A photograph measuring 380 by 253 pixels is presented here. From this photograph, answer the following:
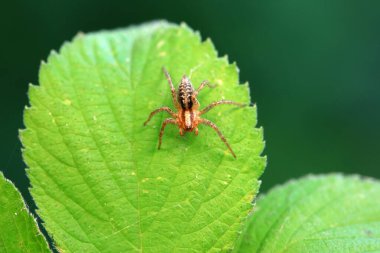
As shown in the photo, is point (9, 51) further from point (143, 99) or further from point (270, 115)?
point (143, 99)

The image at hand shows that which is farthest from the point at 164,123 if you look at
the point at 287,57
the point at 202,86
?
the point at 287,57

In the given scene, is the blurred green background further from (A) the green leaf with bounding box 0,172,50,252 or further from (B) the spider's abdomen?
(A) the green leaf with bounding box 0,172,50,252

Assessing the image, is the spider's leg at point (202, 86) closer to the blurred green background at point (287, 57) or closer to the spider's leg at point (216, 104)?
the spider's leg at point (216, 104)

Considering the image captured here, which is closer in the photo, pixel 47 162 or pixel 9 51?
pixel 47 162

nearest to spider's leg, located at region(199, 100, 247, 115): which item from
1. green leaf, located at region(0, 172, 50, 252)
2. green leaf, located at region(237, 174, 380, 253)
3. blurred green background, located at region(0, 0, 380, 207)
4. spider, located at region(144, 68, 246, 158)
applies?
spider, located at region(144, 68, 246, 158)

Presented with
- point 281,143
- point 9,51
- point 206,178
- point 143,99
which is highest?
point 9,51

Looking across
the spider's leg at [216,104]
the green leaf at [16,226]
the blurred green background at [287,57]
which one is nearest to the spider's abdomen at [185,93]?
the spider's leg at [216,104]

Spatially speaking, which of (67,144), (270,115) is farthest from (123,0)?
(67,144)

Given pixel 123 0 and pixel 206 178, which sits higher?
pixel 123 0
